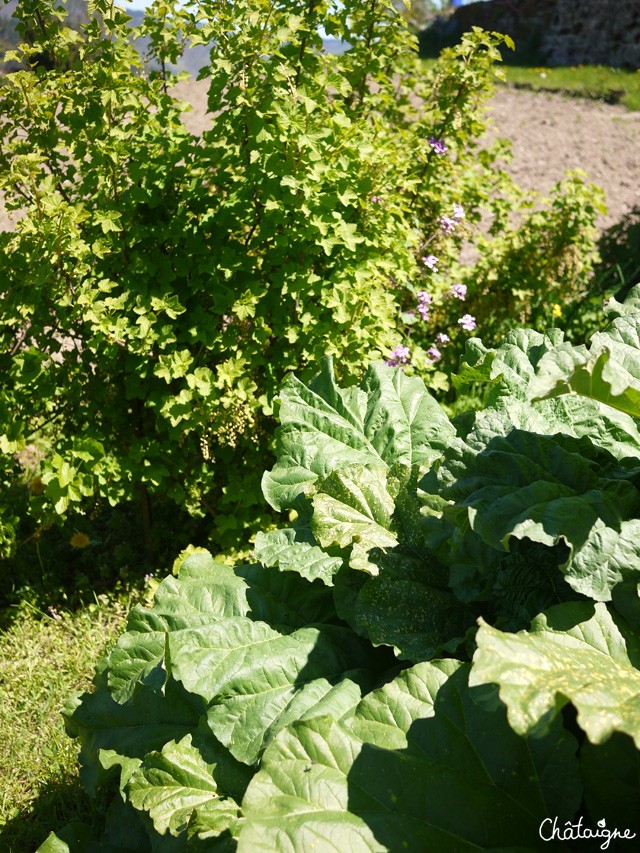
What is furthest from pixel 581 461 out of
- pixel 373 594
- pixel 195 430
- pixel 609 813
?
pixel 195 430

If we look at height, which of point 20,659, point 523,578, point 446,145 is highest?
point 446,145

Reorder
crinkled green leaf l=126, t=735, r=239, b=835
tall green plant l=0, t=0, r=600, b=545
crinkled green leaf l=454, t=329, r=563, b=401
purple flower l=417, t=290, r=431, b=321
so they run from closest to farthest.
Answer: crinkled green leaf l=126, t=735, r=239, b=835, crinkled green leaf l=454, t=329, r=563, b=401, tall green plant l=0, t=0, r=600, b=545, purple flower l=417, t=290, r=431, b=321

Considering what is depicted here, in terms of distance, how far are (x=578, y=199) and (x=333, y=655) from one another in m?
3.72

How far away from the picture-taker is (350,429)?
2.46 meters

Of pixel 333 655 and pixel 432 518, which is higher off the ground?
pixel 432 518

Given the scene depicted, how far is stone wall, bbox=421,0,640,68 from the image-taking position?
1655 centimetres

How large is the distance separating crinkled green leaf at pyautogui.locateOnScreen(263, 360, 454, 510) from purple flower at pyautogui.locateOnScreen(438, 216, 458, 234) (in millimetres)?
1804

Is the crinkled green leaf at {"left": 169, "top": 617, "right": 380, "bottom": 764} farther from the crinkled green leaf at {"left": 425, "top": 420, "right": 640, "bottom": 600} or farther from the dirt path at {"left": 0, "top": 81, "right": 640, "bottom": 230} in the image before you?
the dirt path at {"left": 0, "top": 81, "right": 640, "bottom": 230}

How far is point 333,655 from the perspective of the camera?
2.02 meters

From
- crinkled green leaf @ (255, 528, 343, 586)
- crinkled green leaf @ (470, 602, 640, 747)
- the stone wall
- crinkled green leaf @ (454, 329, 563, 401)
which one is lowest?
crinkled green leaf @ (255, 528, 343, 586)

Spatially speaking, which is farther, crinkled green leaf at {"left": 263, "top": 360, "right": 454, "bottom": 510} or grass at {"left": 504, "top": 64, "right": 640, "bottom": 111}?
grass at {"left": 504, "top": 64, "right": 640, "bottom": 111}

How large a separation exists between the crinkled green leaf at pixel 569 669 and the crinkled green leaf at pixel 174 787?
726 millimetres

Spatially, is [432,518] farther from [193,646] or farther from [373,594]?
[193,646]

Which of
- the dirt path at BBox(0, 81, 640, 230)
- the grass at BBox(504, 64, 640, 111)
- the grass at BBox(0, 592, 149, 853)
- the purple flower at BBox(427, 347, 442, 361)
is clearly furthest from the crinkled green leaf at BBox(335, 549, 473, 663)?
the grass at BBox(504, 64, 640, 111)
